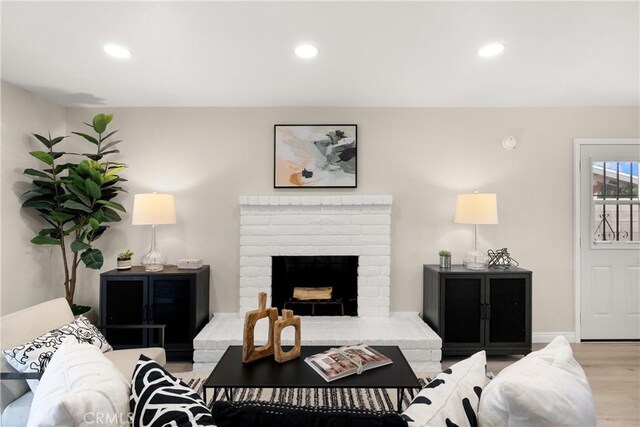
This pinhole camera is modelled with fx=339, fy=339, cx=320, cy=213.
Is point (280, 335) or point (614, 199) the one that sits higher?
point (614, 199)

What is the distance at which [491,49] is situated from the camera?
2.28 m

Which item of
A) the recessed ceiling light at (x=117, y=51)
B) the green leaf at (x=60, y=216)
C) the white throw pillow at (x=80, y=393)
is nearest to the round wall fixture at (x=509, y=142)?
the recessed ceiling light at (x=117, y=51)

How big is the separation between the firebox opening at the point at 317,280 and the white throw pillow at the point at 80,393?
7.79 feet

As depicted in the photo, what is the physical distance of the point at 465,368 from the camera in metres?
1.17

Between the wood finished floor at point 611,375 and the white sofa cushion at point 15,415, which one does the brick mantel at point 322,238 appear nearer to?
the wood finished floor at point 611,375

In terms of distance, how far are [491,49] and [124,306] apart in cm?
360

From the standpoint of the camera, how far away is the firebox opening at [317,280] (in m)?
3.54

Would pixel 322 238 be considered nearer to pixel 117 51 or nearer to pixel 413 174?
pixel 413 174

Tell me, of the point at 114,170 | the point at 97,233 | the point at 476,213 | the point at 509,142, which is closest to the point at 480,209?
the point at 476,213

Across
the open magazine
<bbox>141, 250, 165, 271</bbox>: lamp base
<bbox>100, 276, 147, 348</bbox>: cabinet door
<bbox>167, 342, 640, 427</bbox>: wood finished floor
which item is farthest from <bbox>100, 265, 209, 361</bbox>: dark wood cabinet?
the open magazine

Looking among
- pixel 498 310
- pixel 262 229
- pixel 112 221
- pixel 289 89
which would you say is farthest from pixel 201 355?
pixel 498 310

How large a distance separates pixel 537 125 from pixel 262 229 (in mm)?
3057

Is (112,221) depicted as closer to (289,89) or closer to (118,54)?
(118,54)

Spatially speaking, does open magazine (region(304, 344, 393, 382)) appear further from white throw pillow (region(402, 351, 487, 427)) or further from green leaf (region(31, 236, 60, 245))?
green leaf (region(31, 236, 60, 245))
